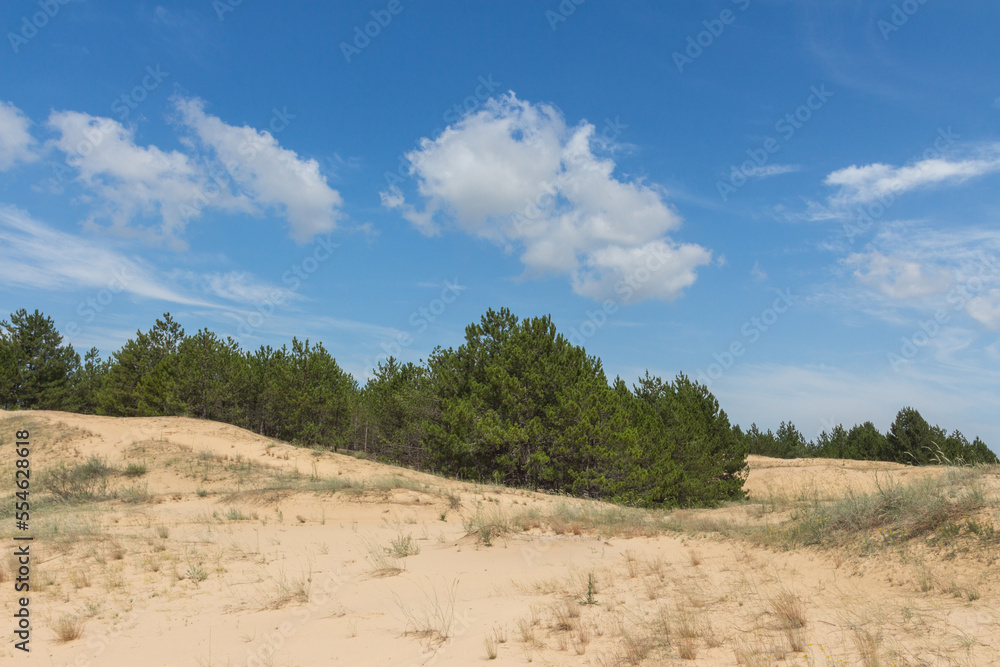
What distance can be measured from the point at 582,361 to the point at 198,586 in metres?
18.5

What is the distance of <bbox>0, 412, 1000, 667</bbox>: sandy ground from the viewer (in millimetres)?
5617

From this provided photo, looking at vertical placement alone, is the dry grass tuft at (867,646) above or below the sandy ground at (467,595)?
above

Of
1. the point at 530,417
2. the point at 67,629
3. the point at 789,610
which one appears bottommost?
the point at 67,629

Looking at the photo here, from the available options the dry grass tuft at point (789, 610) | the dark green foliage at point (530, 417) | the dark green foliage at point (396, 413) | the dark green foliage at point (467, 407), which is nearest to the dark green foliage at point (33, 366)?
the dark green foliage at point (467, 407)

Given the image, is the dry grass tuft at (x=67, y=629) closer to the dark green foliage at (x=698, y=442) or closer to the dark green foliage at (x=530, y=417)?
the dark green foliage at (x=530, y=417)

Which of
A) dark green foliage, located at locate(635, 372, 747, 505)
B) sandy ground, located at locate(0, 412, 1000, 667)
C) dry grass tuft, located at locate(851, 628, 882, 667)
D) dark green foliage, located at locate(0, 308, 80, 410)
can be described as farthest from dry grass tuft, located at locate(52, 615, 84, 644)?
dark green foliage, located at locate(0, 308, 80, 410)

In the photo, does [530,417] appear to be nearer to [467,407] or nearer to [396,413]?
[467,407]

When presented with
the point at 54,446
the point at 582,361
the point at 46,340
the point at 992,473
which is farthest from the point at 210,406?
the point at 992,473

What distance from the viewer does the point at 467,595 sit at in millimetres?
8234

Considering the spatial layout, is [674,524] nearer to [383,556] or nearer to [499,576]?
[499,576]

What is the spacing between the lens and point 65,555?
9.92 m

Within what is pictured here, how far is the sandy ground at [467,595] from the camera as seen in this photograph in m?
5.62

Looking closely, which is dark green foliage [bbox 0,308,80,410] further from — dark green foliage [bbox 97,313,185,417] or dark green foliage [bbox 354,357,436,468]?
dark green foliage [bbox 354,357,436,468]

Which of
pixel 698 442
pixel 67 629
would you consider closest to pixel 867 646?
pixel 67 629
